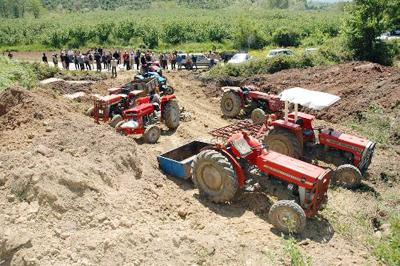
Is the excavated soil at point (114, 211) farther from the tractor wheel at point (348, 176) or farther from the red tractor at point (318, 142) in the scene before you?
the red tractor at point (318, 142)

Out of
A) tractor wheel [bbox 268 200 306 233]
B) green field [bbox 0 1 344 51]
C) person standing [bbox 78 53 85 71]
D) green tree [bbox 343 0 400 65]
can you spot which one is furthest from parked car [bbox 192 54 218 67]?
tractor wheel [bbox 268 200 306 233]

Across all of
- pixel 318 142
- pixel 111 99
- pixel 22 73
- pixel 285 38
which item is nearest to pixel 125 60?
pixel 22 73

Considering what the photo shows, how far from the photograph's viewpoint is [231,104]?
1664 centimetres

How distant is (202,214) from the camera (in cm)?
938

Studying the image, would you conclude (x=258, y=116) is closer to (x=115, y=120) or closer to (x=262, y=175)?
(x=115, y=120)

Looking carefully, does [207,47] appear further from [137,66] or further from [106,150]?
[106,150]

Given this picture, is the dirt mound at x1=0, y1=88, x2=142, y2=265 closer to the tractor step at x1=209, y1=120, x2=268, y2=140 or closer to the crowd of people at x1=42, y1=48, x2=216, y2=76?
A: the tractor step at x1=209, y1=120, x2=268, y2=140

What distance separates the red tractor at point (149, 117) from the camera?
1316 centimetres

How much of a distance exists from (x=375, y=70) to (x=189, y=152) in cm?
1140

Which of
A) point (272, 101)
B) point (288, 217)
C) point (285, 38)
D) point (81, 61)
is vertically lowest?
point (285, 38)

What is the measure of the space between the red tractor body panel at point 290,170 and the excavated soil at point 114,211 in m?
0.80

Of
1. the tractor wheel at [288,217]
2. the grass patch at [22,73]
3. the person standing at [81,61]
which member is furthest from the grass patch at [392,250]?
the person standing at [81,61]

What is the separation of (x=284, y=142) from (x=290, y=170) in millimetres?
2399

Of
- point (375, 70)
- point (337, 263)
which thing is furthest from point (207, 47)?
point (337, 263)
